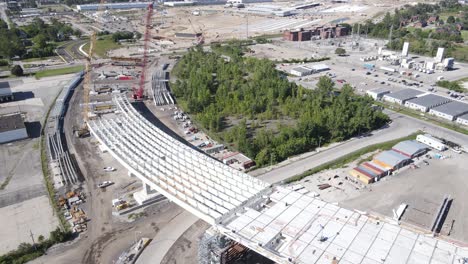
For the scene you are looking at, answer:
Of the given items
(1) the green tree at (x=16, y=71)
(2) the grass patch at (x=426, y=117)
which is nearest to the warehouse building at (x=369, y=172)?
(2) the grass patch at (x=426, y=117)

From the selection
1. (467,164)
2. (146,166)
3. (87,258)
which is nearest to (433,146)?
(467,164)

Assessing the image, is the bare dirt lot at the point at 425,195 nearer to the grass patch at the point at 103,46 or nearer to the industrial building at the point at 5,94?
the industrial building at the point at 5,94

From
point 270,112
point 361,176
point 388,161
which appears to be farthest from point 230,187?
point 270,112

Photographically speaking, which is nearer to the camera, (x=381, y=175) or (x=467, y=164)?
(x=381, y=175)

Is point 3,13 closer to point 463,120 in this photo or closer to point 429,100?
point 429,100

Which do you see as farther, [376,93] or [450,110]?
[376,93]

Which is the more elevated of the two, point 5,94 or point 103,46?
point 103,46

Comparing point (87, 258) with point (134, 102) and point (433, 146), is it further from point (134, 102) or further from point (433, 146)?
point (433, 146)
